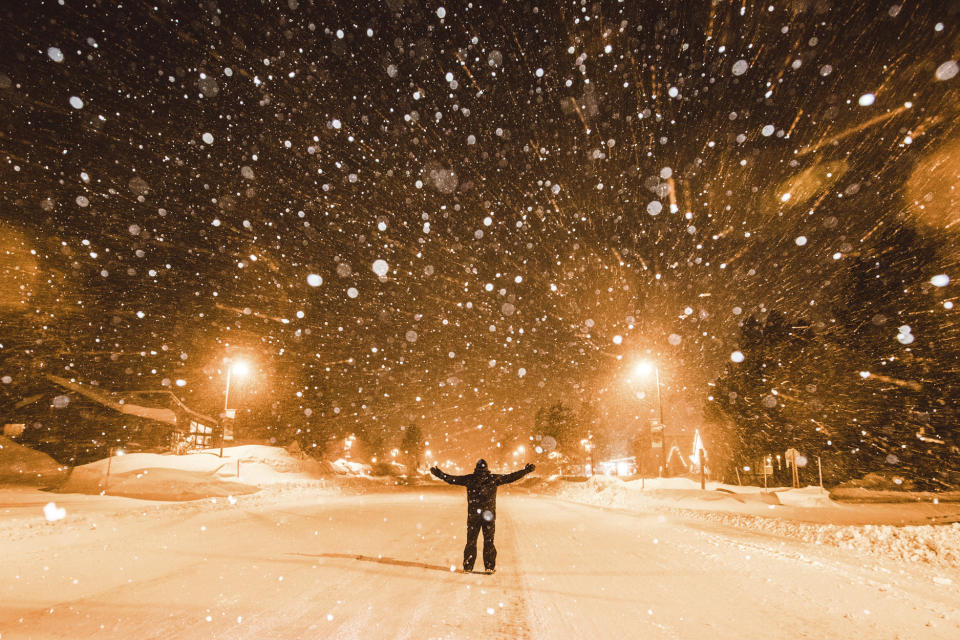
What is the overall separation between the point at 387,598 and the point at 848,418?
31979 millimetres

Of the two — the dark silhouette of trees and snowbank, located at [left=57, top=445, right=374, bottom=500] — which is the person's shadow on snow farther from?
the dark silhouette of trees

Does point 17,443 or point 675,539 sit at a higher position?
point 17,443

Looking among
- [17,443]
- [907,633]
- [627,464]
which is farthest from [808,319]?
[627,464]

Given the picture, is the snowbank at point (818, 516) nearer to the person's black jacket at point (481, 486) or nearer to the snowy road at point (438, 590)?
the snowy road at point (438, 590)

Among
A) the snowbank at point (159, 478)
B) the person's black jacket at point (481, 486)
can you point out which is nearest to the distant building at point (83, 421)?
the snowbank at point (159, 478)

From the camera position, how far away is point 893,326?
1016 inches

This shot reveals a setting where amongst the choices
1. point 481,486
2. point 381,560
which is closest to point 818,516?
point 481,486

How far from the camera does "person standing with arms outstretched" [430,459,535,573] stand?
7.34 m

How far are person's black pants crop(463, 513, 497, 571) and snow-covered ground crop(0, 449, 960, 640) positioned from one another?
0.28 meters

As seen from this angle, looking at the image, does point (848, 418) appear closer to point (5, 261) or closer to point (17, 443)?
point (5, 261)

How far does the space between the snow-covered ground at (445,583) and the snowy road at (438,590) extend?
30 mm

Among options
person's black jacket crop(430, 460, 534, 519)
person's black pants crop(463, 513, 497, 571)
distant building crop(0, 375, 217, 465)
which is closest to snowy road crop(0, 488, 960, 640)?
person's black pants crop(463, 513, 497, 571)

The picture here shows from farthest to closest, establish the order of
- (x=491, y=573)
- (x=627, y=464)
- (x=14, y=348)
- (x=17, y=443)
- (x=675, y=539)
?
(x=627, y=464), (x=17, y=443), (x=14, y=348), (x=675, y=539), (x=491, y=573)

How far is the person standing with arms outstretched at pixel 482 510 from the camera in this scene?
734 cm
